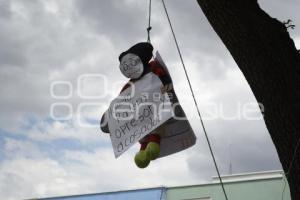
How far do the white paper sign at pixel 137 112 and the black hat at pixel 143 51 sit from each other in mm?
114

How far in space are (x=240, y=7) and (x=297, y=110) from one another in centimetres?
61

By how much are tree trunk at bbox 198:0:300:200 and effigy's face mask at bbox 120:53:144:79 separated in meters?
0.49

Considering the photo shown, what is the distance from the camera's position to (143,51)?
2.79 metres

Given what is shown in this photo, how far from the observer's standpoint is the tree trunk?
7.36 feet

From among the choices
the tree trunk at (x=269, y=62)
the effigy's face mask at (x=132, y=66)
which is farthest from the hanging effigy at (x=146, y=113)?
the tree trunk at (x=269, y=62)

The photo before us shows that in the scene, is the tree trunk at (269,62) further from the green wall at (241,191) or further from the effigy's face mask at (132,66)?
the green wall at (241,191)

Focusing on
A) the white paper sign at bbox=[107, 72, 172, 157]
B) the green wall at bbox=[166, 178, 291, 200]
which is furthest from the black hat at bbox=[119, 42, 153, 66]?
the green wall at bbox=[166, 178, 291, 200]

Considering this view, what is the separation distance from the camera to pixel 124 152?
2.62m

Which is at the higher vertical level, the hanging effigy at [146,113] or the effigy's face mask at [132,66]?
the effigy's face mask at [132,66]

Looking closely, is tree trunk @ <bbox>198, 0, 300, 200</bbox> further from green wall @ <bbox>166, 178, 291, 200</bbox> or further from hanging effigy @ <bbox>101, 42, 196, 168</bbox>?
green wall @ <bbox>166, 178, 291, 200</bbox>

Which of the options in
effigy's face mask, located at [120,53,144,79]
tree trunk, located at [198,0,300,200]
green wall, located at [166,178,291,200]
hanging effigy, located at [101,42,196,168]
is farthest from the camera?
green wall, located at [166,178,291,200]

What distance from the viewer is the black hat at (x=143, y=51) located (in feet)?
9.11

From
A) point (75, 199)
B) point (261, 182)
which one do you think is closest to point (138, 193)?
point (75, 199)

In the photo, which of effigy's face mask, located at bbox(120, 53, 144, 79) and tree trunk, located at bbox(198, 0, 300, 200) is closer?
tree trunk, located at bbox(198, 0, 300, 200)
